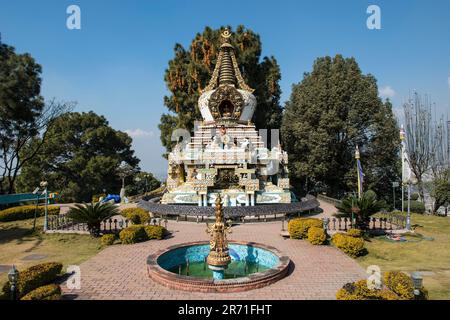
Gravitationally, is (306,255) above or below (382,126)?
below

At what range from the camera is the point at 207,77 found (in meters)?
41.6

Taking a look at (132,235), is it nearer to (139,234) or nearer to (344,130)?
(139,234)

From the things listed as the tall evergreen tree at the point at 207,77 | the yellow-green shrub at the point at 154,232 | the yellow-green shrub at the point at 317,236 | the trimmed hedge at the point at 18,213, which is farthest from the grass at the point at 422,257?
the tall evergreen tree at the point at 207,77

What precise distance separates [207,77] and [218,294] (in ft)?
118

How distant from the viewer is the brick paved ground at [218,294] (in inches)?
370

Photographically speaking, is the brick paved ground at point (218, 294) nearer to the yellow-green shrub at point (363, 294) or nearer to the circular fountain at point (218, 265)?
the circular fountain at point (218, 265)

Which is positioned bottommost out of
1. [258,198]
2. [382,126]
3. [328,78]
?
[258,198]

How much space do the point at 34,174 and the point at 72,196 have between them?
5.88 metres

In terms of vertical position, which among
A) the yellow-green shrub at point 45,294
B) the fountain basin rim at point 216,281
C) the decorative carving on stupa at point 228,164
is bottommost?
the fountain basin rim at point 216,281

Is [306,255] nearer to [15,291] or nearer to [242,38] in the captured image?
[15,291]

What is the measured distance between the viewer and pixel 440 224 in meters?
20.3

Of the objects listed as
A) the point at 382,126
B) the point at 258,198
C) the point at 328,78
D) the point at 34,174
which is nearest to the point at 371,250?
the point at 258,198

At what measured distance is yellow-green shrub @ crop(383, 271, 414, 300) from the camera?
841cm

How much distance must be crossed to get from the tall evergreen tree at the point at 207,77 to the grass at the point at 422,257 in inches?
1175
